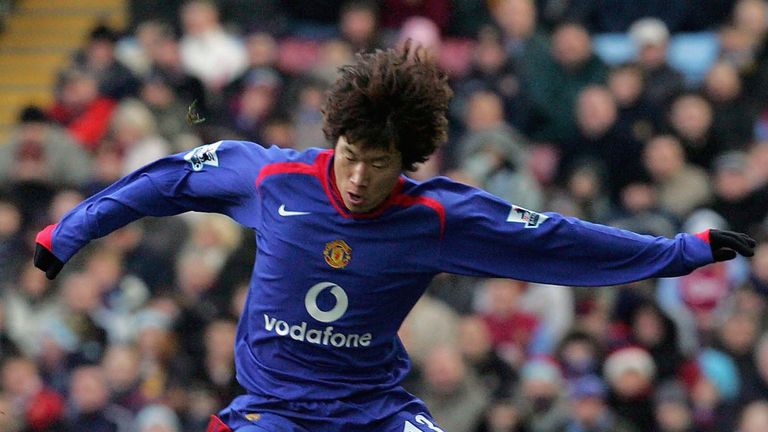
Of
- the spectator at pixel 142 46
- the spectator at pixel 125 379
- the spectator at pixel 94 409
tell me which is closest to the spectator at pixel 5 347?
the spectator at pixel 94 409

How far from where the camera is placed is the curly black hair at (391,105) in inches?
214

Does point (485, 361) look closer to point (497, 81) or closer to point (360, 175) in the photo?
point (497, 81)

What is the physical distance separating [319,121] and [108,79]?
2.42 meters

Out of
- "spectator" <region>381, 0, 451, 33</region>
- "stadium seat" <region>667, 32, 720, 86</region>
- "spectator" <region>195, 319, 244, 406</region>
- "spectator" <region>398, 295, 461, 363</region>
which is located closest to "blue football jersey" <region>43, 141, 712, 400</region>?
"spectator" <region>398, 295, 461, 363</region>

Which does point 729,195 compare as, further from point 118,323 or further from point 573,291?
point 118,323

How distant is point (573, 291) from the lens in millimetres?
9734

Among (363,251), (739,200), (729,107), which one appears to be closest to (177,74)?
(729,107)

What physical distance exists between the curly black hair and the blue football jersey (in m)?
0.19

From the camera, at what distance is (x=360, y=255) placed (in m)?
5.59

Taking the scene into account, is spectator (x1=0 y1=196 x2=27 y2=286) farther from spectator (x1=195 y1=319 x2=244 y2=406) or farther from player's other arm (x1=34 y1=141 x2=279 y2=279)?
player's other arm (x1=34 y1=141 x2=279 y2=279)

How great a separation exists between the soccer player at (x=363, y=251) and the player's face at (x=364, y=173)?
0.4 inches

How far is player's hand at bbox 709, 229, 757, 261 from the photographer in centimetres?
547

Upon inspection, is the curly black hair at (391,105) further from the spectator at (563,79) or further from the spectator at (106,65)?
the spectator at (106,65)

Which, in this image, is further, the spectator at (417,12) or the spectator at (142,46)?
the spectator at (142,46)
